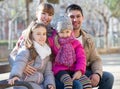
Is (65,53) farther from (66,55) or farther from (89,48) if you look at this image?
(89,48)

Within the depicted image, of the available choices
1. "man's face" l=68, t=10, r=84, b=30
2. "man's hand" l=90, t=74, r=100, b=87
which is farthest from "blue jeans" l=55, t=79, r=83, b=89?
"man's face" l=68, t=10, r=84, b=30

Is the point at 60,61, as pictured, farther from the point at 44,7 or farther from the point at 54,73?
the point at 44,7

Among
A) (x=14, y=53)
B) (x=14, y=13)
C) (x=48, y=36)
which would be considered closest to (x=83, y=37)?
(x=48, y=36)

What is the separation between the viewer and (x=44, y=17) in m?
4.21

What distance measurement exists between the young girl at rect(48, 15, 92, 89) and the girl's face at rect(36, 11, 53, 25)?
0.19 m

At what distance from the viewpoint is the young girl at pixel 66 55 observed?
3.99m

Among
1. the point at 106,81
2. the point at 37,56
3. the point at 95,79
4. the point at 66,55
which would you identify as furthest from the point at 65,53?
the point at 106,81

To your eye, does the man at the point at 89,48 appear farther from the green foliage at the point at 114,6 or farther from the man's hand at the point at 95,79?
the green foliage at the point at 114,6

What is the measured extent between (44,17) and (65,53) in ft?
1.46

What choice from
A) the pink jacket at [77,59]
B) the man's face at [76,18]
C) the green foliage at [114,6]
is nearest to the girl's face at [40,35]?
the pink jacket at [77,59]

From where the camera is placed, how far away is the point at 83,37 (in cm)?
458

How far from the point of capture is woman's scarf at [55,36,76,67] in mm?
3990

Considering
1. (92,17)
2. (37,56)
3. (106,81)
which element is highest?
(37,56)

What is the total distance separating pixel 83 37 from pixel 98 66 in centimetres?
34
